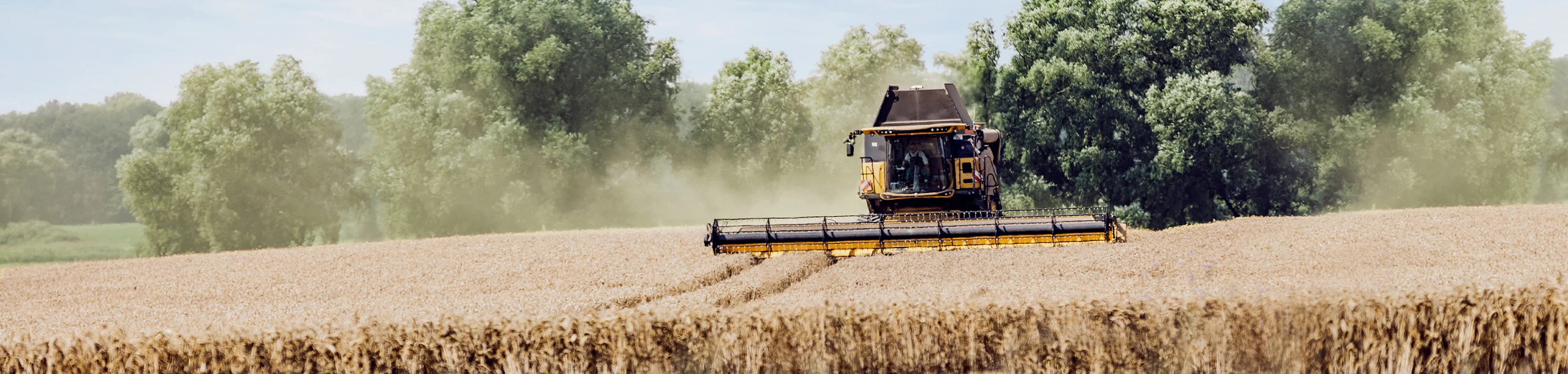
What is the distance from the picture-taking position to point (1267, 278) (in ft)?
41.5

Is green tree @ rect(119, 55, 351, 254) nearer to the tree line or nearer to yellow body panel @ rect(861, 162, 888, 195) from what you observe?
the tree line

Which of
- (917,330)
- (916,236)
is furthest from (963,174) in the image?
(917,330)

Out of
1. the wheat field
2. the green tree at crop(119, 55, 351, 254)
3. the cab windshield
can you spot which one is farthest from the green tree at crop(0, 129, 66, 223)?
the wheat field

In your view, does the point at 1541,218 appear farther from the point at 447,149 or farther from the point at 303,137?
the point at 303,137

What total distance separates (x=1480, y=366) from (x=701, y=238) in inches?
603

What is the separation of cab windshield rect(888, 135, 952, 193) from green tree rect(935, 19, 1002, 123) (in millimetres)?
15363

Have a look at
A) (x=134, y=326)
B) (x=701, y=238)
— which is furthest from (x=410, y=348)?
(x=701, y=238)

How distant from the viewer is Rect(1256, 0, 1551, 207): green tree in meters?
34.9

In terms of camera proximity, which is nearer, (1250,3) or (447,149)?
(1250,3)

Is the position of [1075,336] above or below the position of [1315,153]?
below

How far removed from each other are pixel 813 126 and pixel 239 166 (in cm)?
1894

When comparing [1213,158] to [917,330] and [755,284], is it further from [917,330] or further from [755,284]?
[917,330]

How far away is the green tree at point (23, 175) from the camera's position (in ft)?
155

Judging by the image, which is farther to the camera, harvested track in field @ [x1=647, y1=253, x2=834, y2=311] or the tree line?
the tree line
